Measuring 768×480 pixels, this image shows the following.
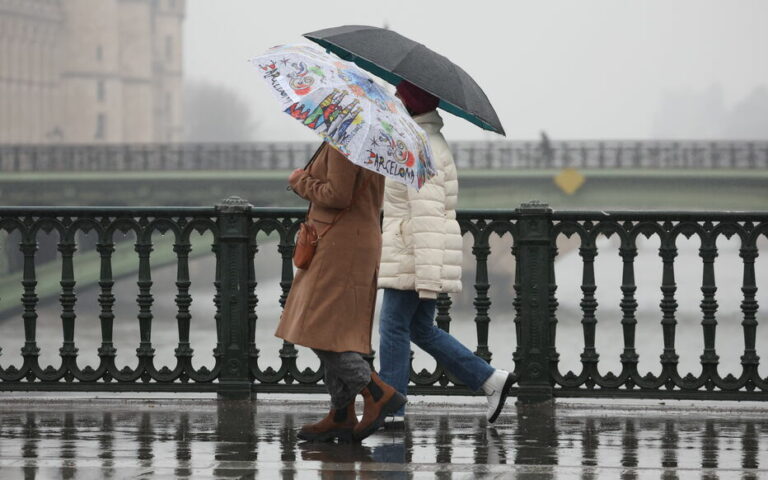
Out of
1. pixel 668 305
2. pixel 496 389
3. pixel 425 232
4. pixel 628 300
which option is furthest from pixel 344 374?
pixel 668 305

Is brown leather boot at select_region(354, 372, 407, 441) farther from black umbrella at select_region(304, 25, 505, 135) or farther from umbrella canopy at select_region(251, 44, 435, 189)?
black umbrella at select_region(304, 25, 505, 135)

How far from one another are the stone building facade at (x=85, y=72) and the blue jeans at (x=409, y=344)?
3119 inches

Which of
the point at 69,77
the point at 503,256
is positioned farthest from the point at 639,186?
the point at 69,77

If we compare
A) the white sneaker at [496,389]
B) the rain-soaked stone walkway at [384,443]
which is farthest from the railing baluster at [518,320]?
the white sneaker at [496,389]

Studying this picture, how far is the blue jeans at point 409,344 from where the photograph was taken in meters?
5.75

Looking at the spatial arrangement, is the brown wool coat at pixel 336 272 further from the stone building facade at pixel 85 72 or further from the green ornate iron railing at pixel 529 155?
the stone building facade at pixel 85 72

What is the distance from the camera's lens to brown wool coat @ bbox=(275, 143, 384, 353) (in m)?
5.38

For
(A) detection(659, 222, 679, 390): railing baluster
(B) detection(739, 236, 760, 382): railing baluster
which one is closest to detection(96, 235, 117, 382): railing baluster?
(A) detection(659, 222, 679, 390): railing baluster

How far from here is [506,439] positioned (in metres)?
5.74

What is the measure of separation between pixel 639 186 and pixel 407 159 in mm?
37512

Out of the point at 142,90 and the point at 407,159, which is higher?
the point at 142,90

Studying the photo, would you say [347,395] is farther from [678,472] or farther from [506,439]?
[678,472]

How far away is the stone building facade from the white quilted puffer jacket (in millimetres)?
79445

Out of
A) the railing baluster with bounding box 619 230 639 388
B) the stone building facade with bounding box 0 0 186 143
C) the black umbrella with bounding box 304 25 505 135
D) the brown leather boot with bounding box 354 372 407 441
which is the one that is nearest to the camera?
the black umbrella with bounding box 304 25 505 135
